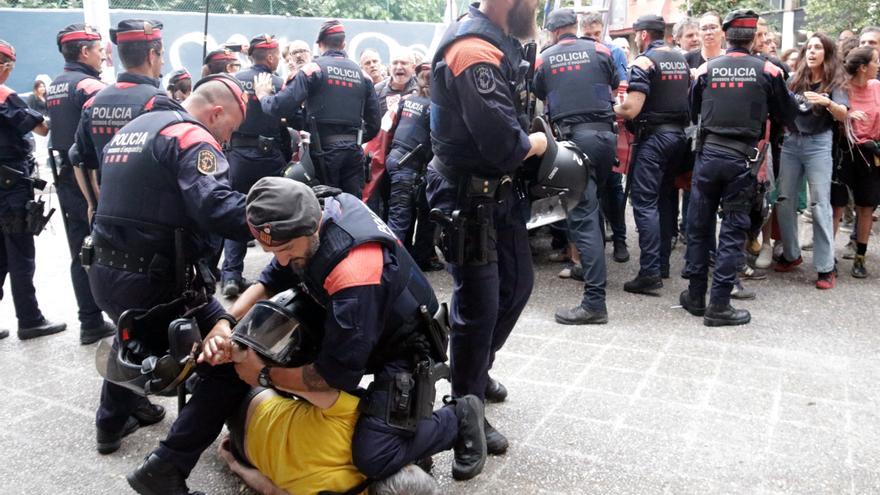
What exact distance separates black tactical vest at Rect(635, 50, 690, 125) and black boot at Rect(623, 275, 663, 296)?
4.02 ft

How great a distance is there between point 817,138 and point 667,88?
1.32 m

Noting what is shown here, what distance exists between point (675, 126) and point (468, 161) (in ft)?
10.4

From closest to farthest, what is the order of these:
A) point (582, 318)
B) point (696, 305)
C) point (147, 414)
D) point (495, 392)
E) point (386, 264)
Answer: point (386, 264), point (147, 414), point (495, 392), point (582, 318), point (696, 305)

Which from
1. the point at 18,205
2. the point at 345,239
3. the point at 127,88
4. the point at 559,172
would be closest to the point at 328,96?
the point at 127,88

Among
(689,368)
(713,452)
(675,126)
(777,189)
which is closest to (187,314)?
(713,452)

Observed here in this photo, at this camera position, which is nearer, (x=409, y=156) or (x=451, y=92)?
(x=451, y=92)

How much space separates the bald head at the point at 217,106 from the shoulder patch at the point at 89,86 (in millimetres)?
1999

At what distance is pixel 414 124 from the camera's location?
6250 mm

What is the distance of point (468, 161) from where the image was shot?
319cm

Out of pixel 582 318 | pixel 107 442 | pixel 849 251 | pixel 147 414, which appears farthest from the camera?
pixel 849 251

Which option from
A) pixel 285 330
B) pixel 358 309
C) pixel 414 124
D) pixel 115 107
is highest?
pixel 115 107

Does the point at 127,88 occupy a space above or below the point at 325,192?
above

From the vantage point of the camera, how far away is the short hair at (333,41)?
252 inches

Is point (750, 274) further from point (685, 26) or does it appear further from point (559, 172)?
point (559, 172)
